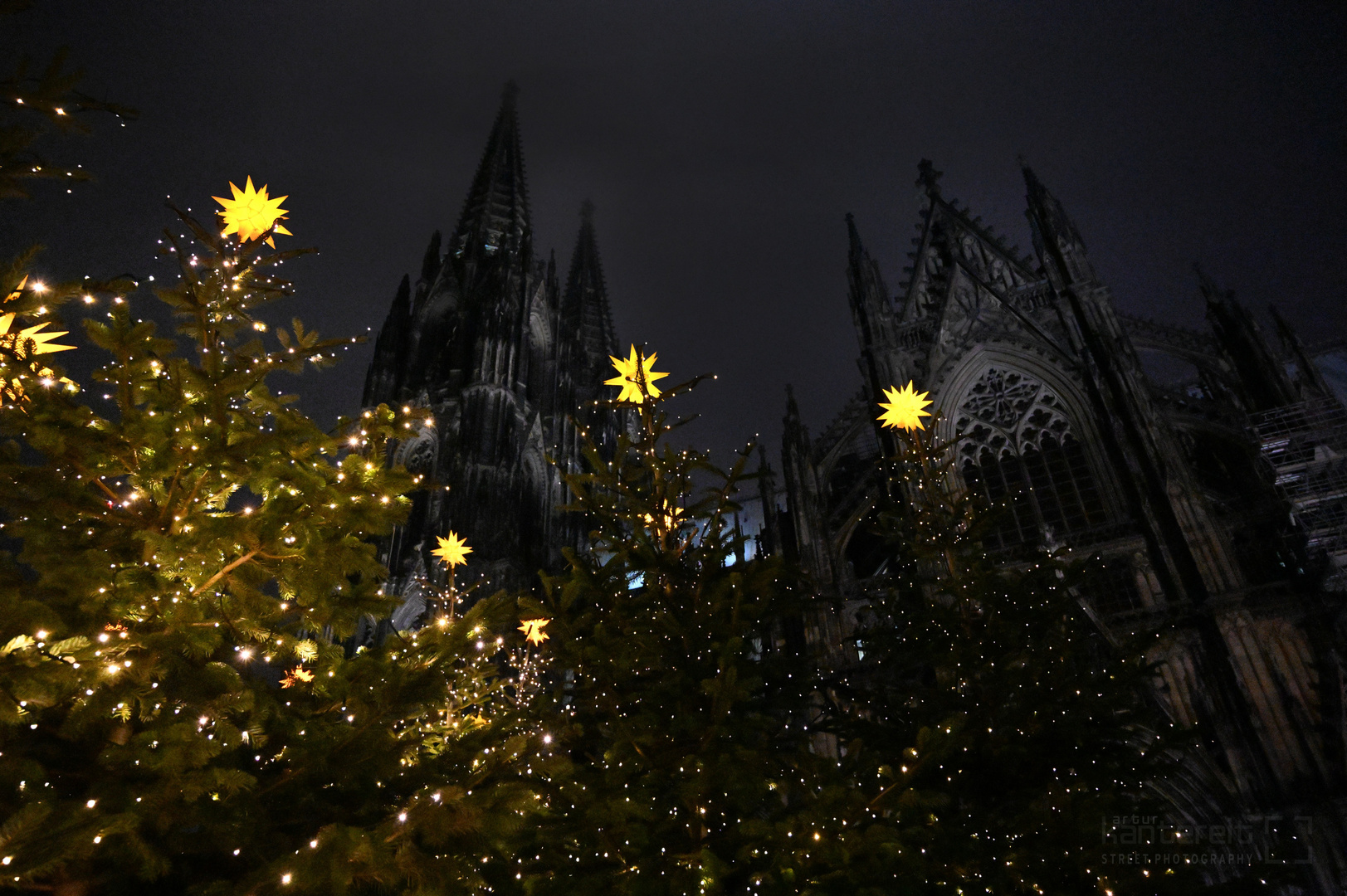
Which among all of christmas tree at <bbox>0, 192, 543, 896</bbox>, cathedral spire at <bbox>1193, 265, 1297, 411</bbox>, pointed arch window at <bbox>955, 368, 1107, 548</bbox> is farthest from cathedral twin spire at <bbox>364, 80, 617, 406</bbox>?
christmas tree at <bbox>0, 192, 543, 896</bbox>

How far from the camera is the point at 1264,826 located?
10.1 metres

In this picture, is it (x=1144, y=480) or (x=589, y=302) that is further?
(x=589, y=302)

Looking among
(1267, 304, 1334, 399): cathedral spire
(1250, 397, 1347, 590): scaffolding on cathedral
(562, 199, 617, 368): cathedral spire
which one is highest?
(562, 199, 617, 368): cathedral spire

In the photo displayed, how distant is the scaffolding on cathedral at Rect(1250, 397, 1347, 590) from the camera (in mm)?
12117

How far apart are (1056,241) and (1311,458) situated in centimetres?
697

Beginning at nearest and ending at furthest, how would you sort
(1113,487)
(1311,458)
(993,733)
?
(993,733)
(1311,458)
(1113,487)

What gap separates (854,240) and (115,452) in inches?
756

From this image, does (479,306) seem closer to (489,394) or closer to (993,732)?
(489,394)

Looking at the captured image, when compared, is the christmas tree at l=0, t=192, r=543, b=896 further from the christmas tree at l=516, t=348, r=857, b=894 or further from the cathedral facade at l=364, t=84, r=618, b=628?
the cathedral facade at l=364, t=84, r=618, b=628

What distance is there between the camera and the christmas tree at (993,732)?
Answer: 13.3 feet

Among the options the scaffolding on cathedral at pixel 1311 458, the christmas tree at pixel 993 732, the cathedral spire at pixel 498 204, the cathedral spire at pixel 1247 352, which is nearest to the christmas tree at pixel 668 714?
the christmas tree at pixel 993 732

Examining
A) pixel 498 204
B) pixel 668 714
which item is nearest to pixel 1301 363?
pixel 668 714

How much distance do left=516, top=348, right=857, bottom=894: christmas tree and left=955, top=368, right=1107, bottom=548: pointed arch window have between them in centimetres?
1059

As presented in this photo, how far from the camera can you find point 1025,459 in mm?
15734
